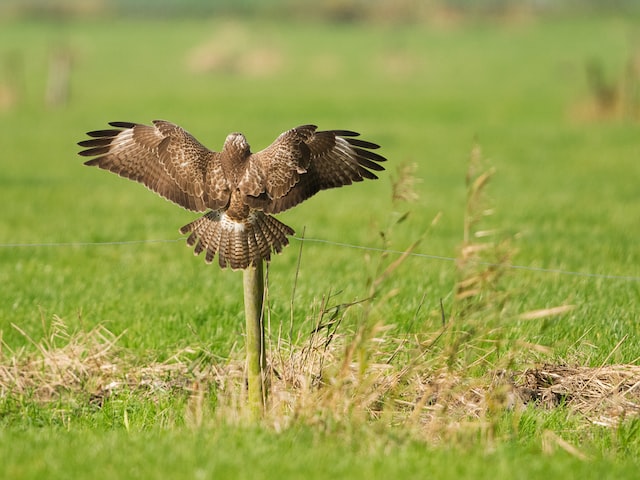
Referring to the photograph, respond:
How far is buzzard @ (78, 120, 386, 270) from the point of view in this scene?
6180 millimetres

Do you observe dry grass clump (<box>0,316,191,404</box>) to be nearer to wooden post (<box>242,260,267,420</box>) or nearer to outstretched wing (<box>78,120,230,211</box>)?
wooden post (<box>242,260,267,420</box>)

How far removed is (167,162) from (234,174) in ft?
1.55

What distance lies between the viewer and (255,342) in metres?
6.41

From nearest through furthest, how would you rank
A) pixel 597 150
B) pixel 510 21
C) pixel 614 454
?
A: pixel 614 454 → pixel 597 150 → pixel 510 21

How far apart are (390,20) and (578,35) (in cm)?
1818

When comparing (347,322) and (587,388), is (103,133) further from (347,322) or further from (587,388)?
(587,388)

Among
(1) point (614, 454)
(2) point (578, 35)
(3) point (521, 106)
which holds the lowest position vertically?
(1) point (614, 454)

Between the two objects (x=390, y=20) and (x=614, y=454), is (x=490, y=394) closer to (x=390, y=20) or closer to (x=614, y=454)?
(x=614, y=454)

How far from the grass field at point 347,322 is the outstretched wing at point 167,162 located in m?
0.89

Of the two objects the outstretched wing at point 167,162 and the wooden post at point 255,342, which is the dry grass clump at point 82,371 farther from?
the outstretched wing at point 167,162

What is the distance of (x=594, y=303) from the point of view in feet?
30.0

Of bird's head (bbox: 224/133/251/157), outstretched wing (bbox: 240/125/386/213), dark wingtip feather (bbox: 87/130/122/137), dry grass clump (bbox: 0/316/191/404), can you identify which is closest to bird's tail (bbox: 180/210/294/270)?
outstretched wing (bbox: 240/125/386/213)

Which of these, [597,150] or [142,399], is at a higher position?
[597,150]

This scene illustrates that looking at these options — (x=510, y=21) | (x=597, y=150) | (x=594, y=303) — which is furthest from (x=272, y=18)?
(x=594, y=303)
